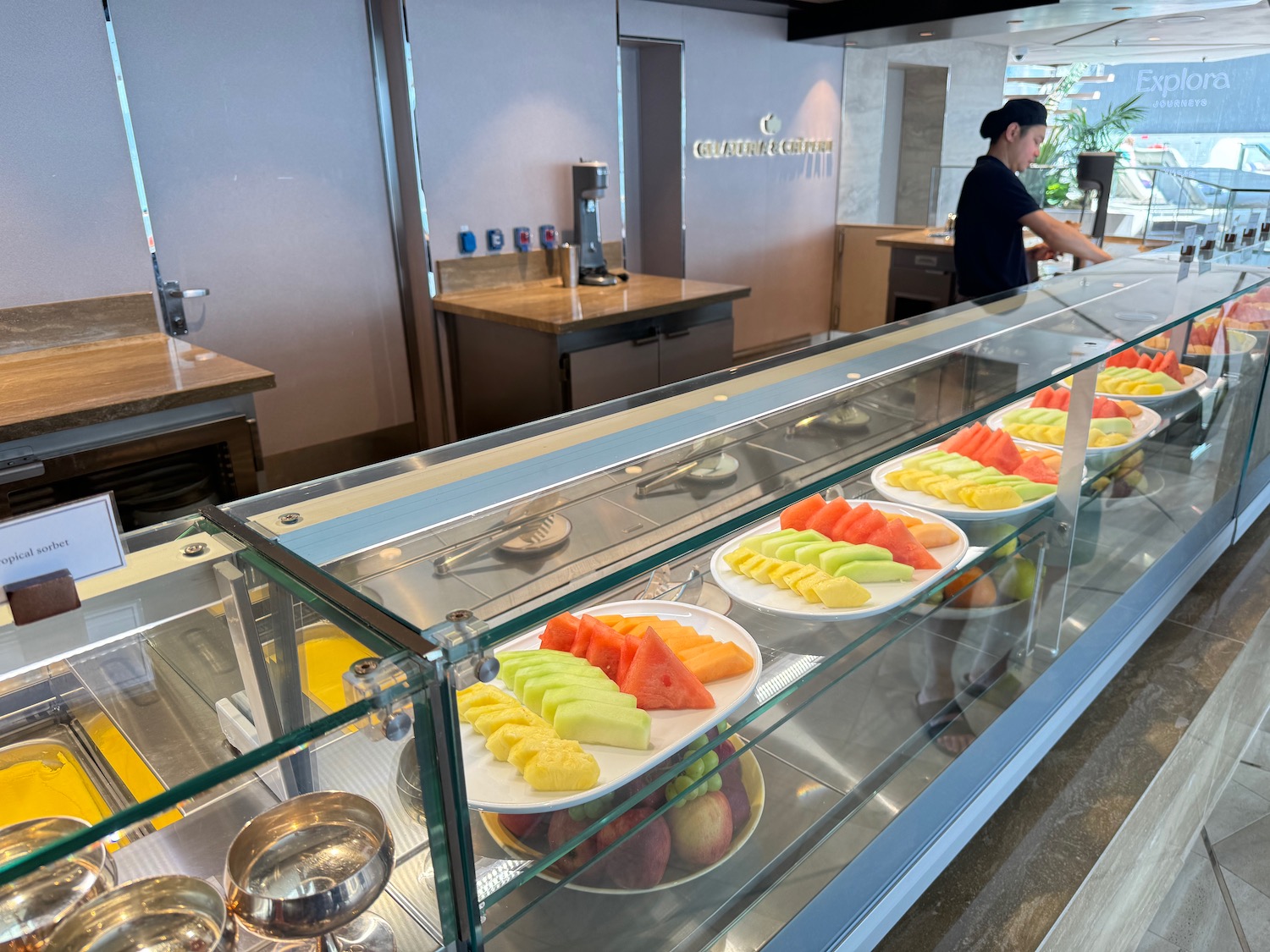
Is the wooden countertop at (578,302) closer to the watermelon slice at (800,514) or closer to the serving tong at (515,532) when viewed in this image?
the watermelon slice at (800,514)

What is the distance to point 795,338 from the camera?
22.5 ft

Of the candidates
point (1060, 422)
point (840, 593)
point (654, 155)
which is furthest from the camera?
point (654, 155)

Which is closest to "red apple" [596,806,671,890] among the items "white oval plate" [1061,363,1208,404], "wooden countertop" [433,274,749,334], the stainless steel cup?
"white oval plate" [1061,363,1208,404]

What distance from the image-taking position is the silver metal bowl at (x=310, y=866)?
750 millimetres

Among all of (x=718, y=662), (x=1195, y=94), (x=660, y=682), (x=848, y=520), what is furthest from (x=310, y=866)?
(x=1195, y=94)

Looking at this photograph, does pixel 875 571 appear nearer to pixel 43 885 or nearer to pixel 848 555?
pixel 848 555

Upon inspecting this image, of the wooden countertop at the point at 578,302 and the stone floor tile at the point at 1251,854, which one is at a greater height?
the wooden countertop at the point at 578,302

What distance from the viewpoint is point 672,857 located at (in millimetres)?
1197

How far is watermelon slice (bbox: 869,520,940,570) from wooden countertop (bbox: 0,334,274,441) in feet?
6.35

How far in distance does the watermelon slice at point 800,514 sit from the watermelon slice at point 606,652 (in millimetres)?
491

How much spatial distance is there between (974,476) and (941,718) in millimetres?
497

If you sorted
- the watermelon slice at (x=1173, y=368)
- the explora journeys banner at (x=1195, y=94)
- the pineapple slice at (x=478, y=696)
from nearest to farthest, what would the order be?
the pineapple slice at (x=478, y=696), the watermelon slice at (x=1173, y=368), the explora journeys banner at (x=1195, y=94)

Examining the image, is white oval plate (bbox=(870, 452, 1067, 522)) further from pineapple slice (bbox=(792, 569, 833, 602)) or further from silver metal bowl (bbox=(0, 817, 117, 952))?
silver metal bowl (bbox=(0, 817, 117, 952))

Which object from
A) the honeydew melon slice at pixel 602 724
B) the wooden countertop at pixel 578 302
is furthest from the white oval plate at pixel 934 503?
the wooden countertop at pixel 578 302
